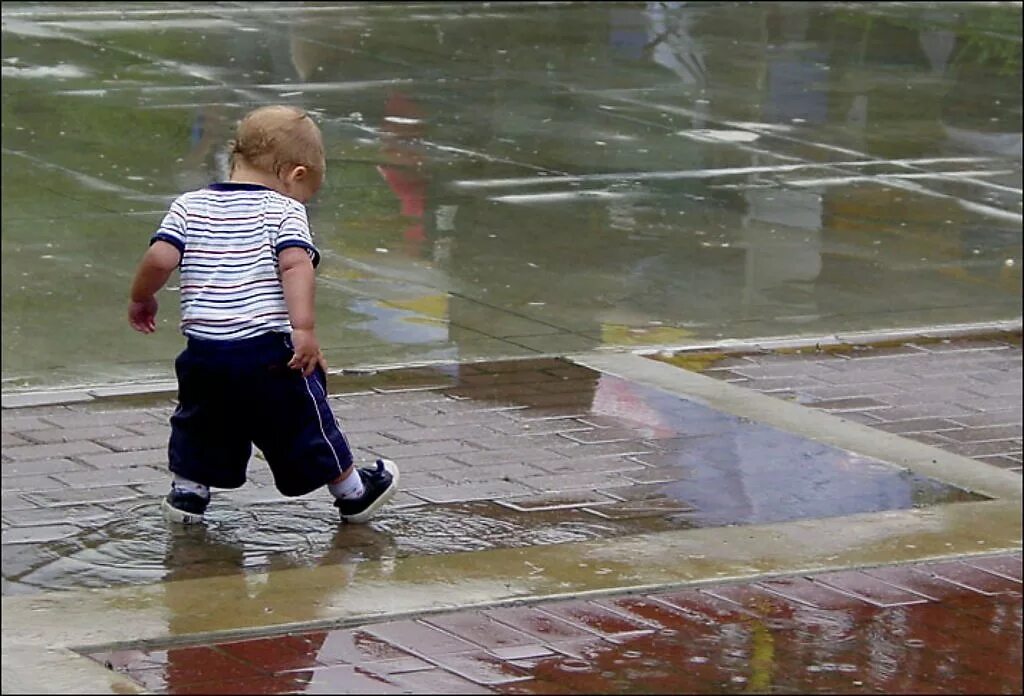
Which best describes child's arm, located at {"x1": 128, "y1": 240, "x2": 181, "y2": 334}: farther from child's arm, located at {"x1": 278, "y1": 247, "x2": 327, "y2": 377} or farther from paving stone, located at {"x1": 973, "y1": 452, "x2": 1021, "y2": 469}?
paving stone, located at {"x1": 973, "y1": 452, "x2": 1021, "y2": 469}

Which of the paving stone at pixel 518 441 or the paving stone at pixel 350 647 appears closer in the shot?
the paving stone at pixel 350 647

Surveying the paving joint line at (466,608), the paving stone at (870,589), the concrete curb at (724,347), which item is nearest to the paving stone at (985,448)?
the paving joint line at (466,608)

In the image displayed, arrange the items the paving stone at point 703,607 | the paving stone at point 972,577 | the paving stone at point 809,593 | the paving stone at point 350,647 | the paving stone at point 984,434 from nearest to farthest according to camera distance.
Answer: the paving stone at point 350,647
the paving stone at point 703,607
the paving stone at point 809,593
the paving stone at point 972,577
the paving stone at point 984,434

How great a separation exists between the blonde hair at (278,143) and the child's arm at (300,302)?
0.95ft

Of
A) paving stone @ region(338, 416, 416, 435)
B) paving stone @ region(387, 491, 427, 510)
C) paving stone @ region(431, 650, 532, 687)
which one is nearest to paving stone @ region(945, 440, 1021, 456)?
paving stone @ region(338, 416, 416, 435)

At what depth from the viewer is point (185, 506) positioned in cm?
589

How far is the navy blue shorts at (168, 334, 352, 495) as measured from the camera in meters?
5.71

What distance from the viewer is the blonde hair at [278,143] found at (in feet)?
18.9

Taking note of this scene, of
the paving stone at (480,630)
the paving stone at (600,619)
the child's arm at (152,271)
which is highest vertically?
the child's arm at (152,271)

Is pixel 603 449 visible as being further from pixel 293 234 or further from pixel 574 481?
pixel 293 234

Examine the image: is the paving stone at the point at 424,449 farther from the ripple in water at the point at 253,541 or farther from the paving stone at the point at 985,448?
the paving stone at the point at 985,448

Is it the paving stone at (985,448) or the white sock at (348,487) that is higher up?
the white sock at (348,487)

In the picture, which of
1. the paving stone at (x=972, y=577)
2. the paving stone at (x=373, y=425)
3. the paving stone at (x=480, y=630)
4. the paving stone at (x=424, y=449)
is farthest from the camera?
the paving stone at (x=373, y=425)

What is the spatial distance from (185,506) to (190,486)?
58mm
